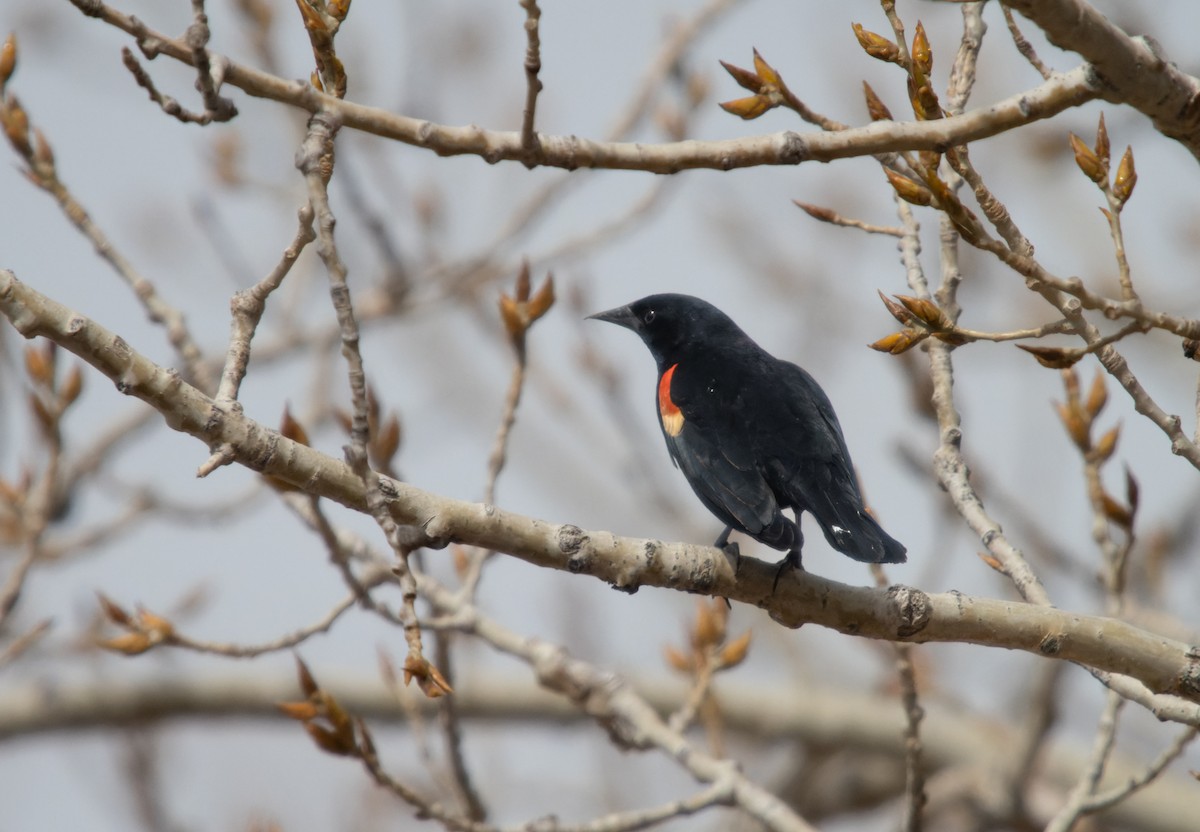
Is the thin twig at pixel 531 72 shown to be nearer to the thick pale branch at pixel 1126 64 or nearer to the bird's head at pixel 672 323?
the thick pale branch at pixel 1126 64

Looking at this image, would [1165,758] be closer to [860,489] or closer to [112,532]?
[860,489]

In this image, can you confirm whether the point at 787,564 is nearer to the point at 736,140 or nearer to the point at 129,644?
the point at 736,140

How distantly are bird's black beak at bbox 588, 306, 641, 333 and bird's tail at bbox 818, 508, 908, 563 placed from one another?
1840 mm

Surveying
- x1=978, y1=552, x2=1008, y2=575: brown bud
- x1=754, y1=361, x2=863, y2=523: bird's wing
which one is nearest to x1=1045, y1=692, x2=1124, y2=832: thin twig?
x1=978, y1=552, x2=1008, y2=575: brown bud

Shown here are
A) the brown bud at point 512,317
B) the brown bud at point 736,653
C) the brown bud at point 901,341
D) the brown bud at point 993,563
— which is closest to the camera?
the brown bud at point 901,341

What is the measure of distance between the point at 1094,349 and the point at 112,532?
441 cm

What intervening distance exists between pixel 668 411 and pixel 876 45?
1.65 metres

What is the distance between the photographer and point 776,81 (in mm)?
2693

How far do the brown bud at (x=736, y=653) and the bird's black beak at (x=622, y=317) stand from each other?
161cm

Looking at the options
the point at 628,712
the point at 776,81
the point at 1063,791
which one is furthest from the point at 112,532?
the point at 1063,791

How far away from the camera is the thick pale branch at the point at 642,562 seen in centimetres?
197

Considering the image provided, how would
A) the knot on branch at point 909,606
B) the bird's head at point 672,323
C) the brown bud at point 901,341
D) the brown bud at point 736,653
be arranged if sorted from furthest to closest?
the bird's head at point 672,323 < the brown bud at point 736,653 < the knot on branch at point 909,606 < the brown bud at point 901,341

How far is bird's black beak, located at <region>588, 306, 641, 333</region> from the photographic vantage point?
4891mm

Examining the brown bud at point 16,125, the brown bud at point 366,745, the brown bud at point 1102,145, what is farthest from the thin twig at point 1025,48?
the brown bud at point 16,125
